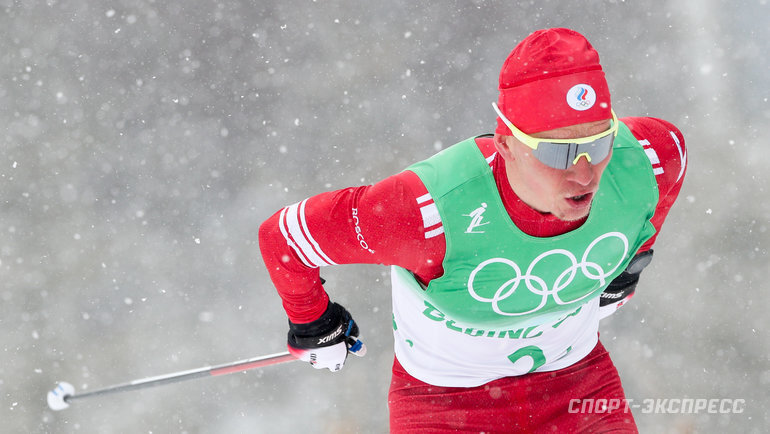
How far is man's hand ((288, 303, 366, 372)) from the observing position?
2826 mm

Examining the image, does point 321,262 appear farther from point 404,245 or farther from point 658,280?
point 658,280

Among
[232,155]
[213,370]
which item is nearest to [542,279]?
[213,370]

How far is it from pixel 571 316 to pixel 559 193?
83 centimetres

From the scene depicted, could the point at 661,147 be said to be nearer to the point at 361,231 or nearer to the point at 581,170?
the point at 581,170

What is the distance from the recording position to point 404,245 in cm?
229

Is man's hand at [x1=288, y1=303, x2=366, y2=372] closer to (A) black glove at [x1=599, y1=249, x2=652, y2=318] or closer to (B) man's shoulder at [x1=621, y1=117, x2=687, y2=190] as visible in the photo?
(A) black glove at [x1=599, y1=249, x2=652, y2=318]

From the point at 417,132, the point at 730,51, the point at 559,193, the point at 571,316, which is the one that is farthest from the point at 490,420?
the point at 730,51

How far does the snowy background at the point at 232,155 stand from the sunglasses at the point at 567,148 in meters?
4.13

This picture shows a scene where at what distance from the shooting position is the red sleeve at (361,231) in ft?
7.42

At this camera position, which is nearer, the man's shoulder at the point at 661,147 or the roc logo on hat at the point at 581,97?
the roc logo on hat at the point at 581,97

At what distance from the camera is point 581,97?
200 cm

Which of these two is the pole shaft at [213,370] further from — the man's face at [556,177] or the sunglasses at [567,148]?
the sunglasses at [567,148]

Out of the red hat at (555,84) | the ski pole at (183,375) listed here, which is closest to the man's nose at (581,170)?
the red hat at (555,84)

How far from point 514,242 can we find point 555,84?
22.3 inches
